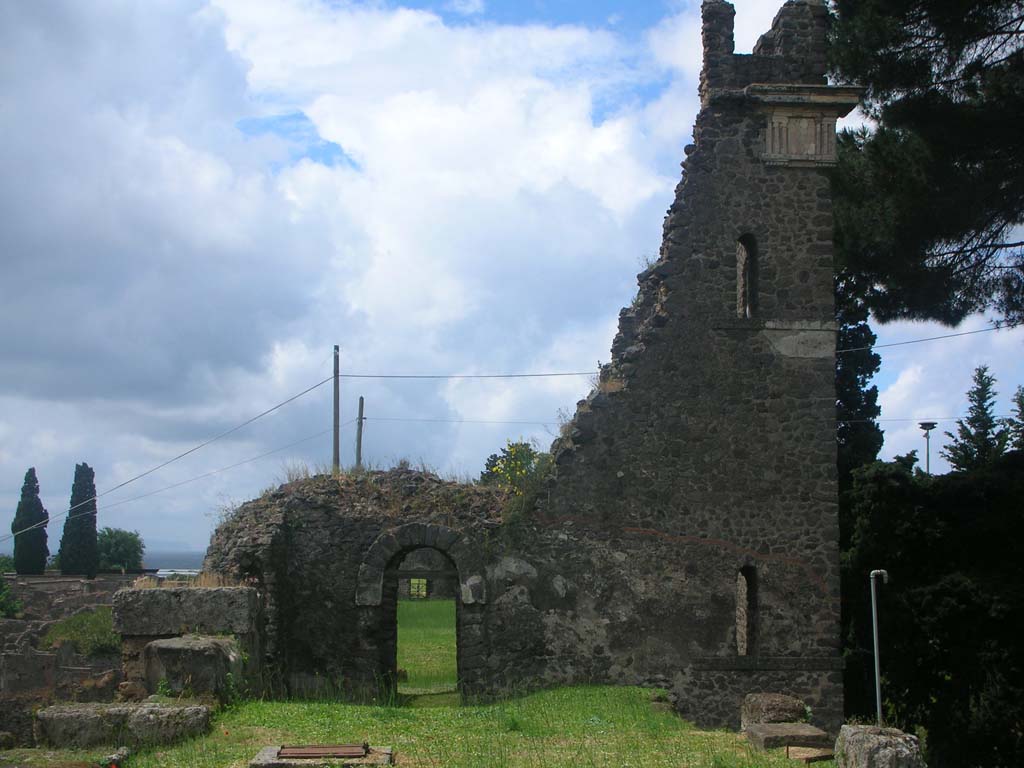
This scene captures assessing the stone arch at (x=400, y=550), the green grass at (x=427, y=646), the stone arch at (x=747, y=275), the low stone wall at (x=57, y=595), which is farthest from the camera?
the low stone wall at (x=57, y=595)

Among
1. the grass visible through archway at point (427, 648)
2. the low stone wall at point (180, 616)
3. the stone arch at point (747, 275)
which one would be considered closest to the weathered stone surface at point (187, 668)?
the low stone wall at point (180, 616)

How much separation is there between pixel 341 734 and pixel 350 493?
6.30 metres

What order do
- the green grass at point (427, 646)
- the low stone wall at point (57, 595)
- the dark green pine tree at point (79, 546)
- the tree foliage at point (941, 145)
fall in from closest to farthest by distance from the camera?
1. the tree foliage at point (941, 145)
2. the green grass at point (427, 646)
3. the low stone wall at point (57, 595)
4. the dark green pine tree at point (79, 546)

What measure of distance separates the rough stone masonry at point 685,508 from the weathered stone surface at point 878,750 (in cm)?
643

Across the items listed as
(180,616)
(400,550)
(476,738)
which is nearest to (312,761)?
(476,738)

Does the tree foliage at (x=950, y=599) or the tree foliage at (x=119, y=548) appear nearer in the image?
the tree foliage at (x=950, y=599)

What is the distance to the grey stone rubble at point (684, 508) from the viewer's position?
1594 cm

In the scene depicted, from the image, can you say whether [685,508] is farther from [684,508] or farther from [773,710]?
[773,710]

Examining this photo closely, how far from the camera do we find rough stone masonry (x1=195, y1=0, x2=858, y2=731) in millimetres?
15938

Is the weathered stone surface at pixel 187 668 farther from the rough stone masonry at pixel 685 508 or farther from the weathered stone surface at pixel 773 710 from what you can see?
the weathered stone surface at pixel 773 710

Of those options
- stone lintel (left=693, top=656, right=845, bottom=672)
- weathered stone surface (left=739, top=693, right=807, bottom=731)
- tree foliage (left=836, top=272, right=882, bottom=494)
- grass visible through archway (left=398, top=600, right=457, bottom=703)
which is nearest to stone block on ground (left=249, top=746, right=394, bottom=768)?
weathered stone surface (left=739, top=693, right=807, bottom=731)

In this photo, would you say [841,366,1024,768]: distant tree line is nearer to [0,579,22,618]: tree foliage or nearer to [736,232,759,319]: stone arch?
[736,232,759,319]: stone arch

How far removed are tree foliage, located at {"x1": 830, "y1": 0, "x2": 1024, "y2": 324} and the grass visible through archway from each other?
9.98 meters

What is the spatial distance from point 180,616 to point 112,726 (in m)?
2.56
